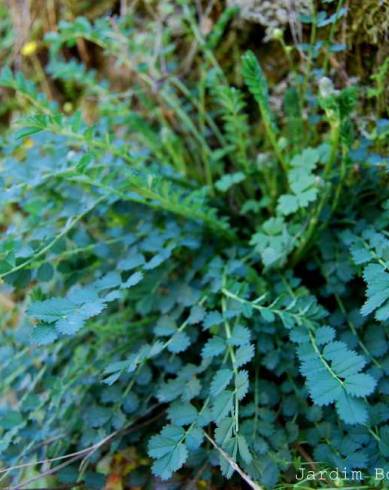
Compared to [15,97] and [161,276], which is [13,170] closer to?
[161,276]

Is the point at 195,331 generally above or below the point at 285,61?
below

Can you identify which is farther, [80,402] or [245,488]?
[80,402]

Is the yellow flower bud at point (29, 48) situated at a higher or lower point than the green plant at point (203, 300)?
higher

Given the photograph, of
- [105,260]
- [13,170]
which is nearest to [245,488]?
[105,260]

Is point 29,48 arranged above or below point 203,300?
above

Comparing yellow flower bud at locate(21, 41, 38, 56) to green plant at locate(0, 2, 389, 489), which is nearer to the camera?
green plant at locate(0, 2, 389, 489)

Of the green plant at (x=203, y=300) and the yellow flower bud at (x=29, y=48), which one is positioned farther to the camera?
the yellow flower bud at (x=29, y=48)

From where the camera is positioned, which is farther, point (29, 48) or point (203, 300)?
point (29, 48)

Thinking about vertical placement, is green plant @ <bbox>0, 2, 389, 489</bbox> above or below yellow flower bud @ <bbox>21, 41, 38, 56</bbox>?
below
